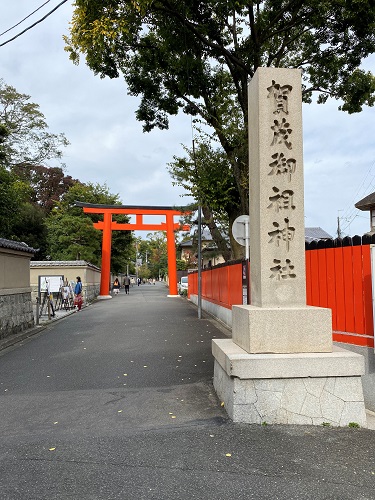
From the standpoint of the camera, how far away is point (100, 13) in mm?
10398

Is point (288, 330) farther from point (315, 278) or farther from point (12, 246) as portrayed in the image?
point (12, 246)

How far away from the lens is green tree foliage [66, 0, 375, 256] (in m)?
10.7

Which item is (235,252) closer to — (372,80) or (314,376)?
(372,80)

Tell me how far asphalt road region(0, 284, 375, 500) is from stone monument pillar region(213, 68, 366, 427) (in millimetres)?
244

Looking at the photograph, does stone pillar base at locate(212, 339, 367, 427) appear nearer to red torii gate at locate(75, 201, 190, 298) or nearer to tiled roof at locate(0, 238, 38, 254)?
tiled roof at locate(0, 238, 38, 254)

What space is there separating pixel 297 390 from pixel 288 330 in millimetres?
659

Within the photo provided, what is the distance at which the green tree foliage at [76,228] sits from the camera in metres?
33.9

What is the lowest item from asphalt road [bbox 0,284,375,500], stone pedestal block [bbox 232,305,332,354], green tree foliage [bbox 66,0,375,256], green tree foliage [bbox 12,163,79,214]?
asphalt road [bbox 0,284,375,500]

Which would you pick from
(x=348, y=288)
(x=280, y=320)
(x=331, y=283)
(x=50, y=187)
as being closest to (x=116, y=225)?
(x=50, y=187)

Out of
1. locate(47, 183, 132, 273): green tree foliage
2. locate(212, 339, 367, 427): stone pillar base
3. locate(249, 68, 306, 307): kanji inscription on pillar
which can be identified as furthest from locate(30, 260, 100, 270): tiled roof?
locate(212, 339, 367, 427): stone pillar base

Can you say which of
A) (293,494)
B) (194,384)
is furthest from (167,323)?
(293,494)

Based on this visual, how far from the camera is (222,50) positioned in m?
11.9

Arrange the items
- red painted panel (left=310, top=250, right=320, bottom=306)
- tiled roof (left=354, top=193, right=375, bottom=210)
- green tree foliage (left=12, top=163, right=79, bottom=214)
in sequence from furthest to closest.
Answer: green tree foliage (left=12, top=163, right=79, bottom=214) → tiled roof (left=354, top=193, right=375, bottom=210) → red painted panel (left=310, top=250, right=320, bottom=306)

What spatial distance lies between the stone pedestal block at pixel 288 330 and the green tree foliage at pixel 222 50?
7.64m
